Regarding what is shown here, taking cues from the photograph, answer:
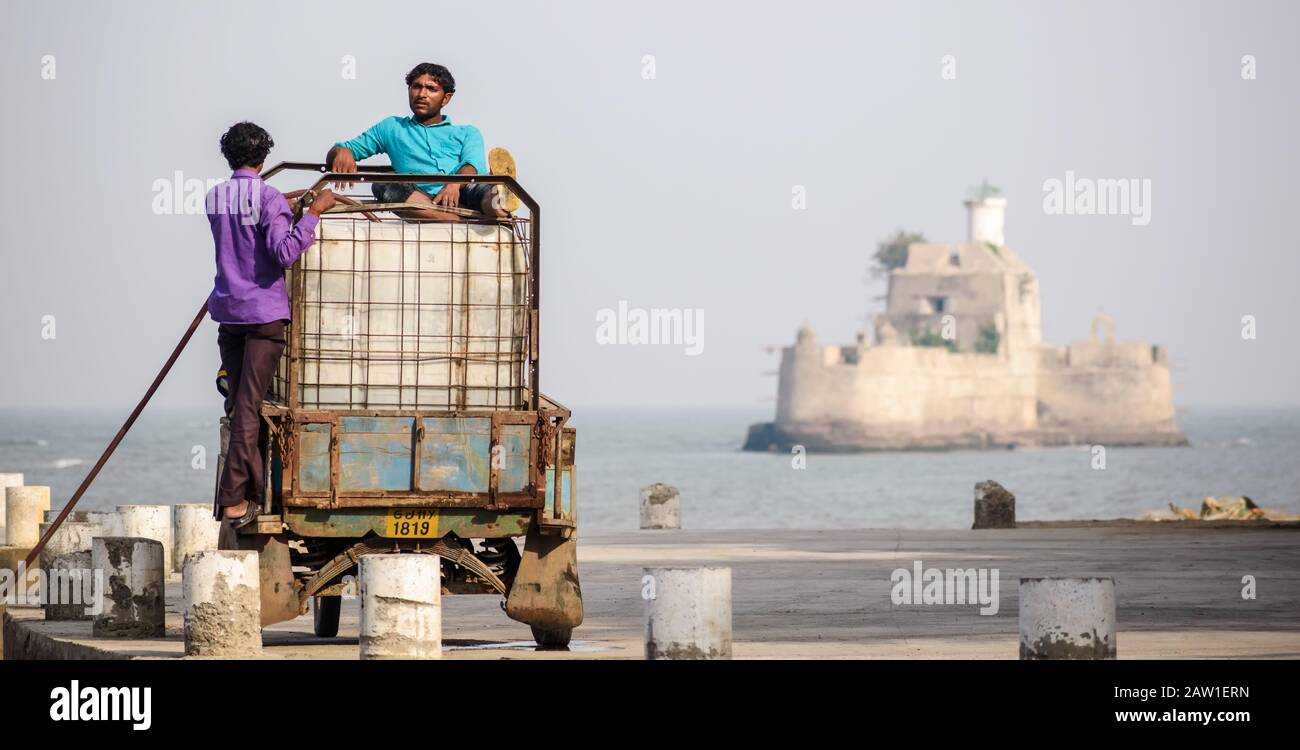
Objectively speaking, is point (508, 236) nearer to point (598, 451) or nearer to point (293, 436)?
point (293, 436)

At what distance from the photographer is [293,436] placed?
1233 centimetres

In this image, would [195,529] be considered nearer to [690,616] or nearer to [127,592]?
[127,592]

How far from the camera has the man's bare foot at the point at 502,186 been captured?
41.3 feet

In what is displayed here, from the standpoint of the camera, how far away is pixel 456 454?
1247 cm

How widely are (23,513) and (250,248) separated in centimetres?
904

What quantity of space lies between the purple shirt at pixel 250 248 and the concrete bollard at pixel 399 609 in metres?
1.79

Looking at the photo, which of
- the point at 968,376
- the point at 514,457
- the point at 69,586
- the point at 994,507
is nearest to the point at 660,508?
the point at 994,507

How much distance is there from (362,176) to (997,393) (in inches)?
6155

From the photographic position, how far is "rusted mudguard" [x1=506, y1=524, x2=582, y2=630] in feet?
41.4

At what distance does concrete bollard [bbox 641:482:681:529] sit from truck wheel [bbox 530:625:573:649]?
1373 centimetres

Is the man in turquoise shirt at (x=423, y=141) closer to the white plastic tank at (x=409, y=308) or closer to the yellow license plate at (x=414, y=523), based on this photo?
the white plastic tank at (x=409, y=308)

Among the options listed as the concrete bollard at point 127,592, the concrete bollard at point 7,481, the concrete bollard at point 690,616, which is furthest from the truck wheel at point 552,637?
the concrete bollard at point 7,481

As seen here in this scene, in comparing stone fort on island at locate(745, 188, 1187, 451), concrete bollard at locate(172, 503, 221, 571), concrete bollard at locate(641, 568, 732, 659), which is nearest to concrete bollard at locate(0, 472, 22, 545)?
concrete bollard at locate(172, 503, 221, 571)
